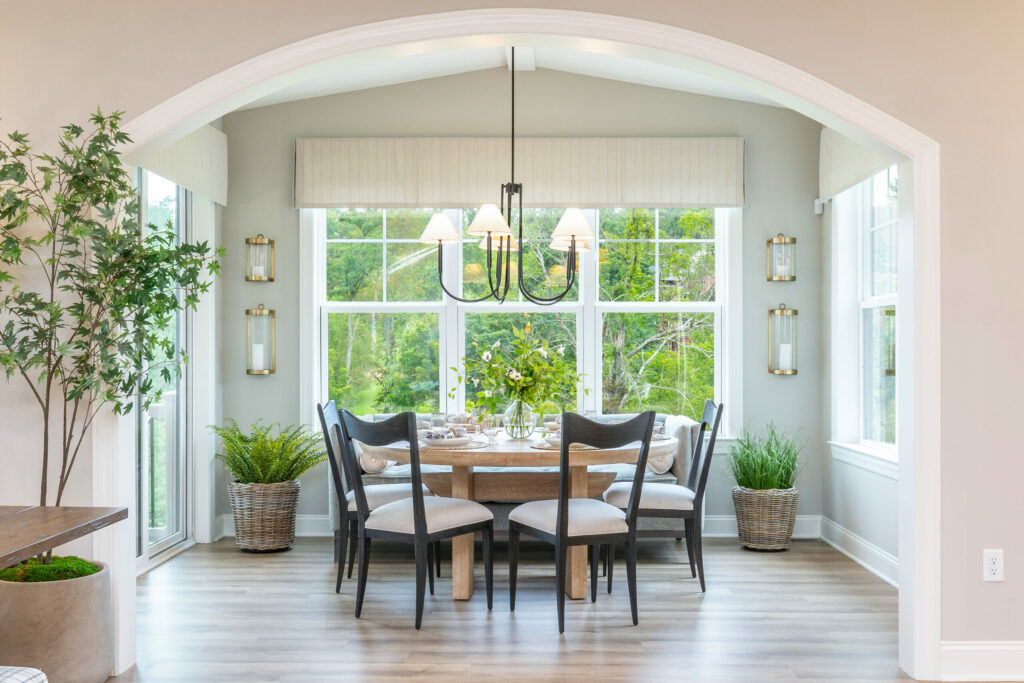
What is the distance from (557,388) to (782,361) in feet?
6.95

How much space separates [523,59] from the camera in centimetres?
535

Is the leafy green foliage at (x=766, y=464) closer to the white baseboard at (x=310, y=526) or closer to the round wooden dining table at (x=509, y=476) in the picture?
the round wooden dining table at (x=509, y=476)

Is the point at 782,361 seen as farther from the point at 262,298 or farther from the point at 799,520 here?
the point at 262,298

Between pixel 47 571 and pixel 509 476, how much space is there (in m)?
2.47

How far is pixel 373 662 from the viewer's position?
3400 millimetres

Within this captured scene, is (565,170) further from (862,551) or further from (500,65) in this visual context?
(862,551)

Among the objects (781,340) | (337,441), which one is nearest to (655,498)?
(337,441)

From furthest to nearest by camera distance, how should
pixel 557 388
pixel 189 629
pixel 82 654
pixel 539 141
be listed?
pixel 539 141 < pixel 557 388 < pixel 189 629 < pixel 82 654

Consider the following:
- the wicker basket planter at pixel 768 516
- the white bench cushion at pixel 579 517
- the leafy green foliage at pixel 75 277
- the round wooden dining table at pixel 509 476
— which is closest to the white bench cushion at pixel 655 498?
the round wooden dining table at pixel 509 476

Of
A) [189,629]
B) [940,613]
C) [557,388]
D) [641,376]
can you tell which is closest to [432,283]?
[641,376]

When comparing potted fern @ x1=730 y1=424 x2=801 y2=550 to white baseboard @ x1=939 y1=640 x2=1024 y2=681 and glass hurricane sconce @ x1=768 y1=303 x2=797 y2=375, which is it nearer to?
glass hurricane sconce @ x1=768 y1=303 x2=797 y2=375

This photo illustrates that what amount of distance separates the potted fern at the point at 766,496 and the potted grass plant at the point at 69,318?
3453mm

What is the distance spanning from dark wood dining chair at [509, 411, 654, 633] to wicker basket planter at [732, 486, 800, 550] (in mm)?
1499

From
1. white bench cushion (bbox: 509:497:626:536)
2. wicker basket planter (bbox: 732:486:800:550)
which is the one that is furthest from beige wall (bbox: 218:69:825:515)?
white bench cushion (bbox: 509:497:626:536)
